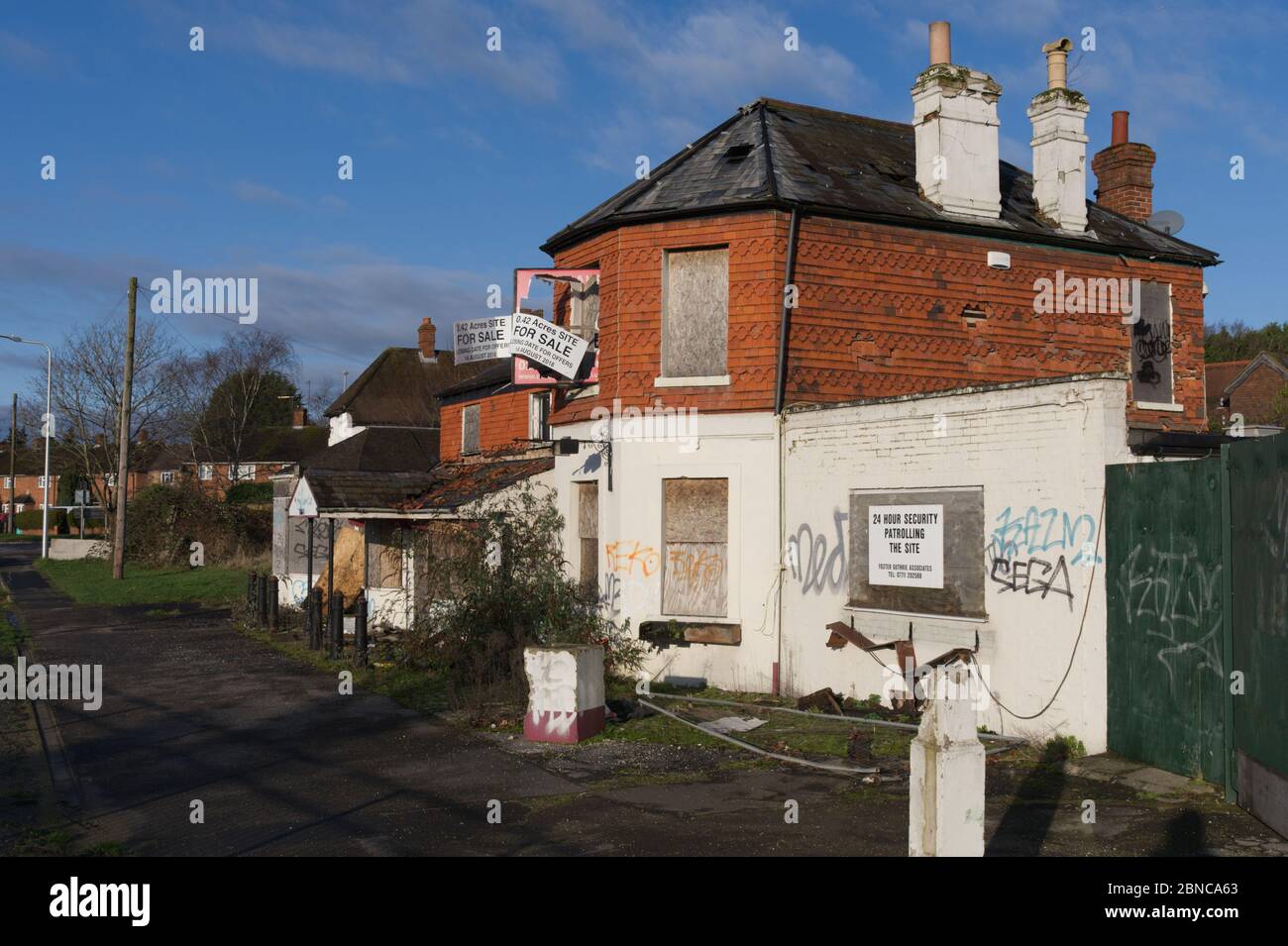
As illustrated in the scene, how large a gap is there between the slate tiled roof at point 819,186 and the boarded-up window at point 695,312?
66 centimetres

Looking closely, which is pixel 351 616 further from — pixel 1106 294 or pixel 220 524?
pixel 220 524

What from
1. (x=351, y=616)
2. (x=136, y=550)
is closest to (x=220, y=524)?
(x=136, y=550)

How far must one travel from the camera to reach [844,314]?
1524 centimetres

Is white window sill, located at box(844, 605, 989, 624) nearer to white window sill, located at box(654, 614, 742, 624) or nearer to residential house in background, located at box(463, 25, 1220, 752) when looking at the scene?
residential house in background, located at box(463, 25, 1220, 752)

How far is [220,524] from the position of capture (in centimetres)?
4047

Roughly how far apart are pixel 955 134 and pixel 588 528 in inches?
317

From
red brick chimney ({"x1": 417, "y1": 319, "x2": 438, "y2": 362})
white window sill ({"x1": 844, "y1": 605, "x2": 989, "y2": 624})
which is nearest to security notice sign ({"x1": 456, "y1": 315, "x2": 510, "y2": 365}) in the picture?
white window sill ({"x1": 844, "y1": 605, "x2": 989, "y2": 624})

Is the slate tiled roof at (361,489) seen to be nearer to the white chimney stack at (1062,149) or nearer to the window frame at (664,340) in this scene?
the window frame at (664,340)

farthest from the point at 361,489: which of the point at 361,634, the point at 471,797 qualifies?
the point at 471,797

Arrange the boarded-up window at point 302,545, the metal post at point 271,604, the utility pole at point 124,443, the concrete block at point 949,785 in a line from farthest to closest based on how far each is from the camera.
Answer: the utility pole at point 124,443 < the boarded-up window at point 302,545 < the metal post at point 271,604 < the concrete block at point 949,785

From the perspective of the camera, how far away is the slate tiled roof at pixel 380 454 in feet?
93.9

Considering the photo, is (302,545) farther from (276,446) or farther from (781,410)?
(276,446)

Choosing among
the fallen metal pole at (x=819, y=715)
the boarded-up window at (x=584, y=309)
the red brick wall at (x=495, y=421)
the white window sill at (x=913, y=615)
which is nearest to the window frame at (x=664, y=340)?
the boarded-up window at (x=584, y=309)
